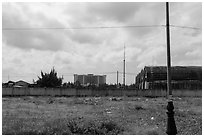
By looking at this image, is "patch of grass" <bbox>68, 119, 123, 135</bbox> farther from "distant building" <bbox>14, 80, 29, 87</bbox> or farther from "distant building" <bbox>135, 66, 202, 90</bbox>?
"distant building" <bbox>14, 80, 29, 87</bbox>

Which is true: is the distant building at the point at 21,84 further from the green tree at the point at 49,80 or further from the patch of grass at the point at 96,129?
the patch of grass at the point at 96,129

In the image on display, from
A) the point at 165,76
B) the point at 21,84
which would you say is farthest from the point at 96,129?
the point at 21,84

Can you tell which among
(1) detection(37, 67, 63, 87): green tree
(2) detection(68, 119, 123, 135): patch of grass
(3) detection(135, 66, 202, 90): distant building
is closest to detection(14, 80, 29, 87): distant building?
(1) detection(37, 67, 63, 87): green tree

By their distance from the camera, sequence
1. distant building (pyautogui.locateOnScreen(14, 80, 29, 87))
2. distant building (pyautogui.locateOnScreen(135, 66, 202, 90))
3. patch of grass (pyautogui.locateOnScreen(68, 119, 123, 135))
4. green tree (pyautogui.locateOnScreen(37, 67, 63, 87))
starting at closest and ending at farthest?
patch of grass (pyautogui.locateOnScreen(68, 119, 123, 135)) → distant building (pyautogui.locateOnScreen(135, 66, 202, 90)) → green tree (pyautogui.locateOnScreen(37, 67, 63, 87)) → distant building (pyautogui.locateOnScreen(14, 80, 29, 87))

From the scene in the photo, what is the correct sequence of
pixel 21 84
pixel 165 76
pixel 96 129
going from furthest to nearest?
1. pixel 21 84
2. pixel 165 76
3. pixel 96 129

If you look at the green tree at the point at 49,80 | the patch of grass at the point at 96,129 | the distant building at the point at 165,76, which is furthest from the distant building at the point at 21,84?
the patch of grass at the point at 96,129

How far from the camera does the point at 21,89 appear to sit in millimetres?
35656

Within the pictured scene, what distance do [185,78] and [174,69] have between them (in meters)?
3.34

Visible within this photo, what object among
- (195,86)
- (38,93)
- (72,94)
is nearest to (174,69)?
(195,86)

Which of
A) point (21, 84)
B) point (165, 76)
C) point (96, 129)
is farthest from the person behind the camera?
point (21, 84)

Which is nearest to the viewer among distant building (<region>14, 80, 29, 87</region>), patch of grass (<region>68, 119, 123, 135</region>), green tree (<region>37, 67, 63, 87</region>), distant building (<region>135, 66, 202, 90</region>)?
patch of grass (<region>68, 119, 123, 135</region>)

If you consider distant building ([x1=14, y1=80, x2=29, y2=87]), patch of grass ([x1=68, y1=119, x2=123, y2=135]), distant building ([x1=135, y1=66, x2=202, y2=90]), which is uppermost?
distant building ([x1=135, y1=66, x2=202, y2=90])

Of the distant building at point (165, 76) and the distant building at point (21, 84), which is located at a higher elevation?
the distant building at point (165, 76)

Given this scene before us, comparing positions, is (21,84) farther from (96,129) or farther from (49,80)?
(96,129)
